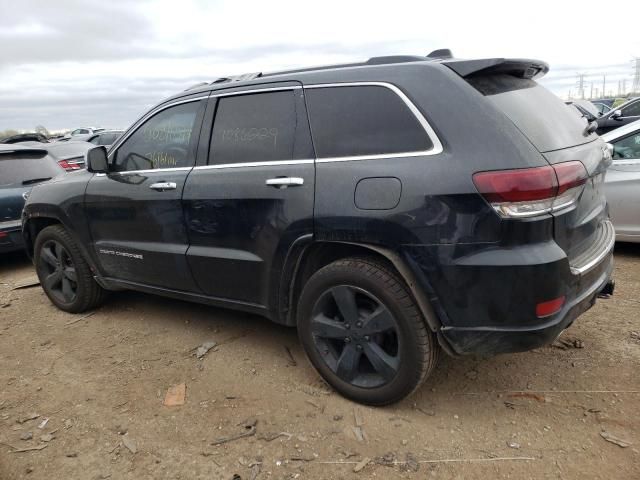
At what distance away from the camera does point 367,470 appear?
2418 mm

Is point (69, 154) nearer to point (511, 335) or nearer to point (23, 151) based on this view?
point (23, 151)

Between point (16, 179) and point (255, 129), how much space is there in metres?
4.65

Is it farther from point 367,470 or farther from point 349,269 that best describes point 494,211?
point 367,470

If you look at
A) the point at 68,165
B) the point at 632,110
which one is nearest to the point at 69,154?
the point at 68,165

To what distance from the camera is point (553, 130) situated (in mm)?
2627

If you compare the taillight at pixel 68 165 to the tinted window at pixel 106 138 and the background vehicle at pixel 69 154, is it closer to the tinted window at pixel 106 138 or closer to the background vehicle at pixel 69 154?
the background vehicle at pixel 69 154

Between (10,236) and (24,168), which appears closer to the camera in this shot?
(10,236)

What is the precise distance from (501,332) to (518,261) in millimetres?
366

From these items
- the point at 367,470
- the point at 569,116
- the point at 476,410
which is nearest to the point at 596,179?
the point at 569,116

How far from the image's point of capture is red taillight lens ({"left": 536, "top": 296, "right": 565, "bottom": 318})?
2.35 meters

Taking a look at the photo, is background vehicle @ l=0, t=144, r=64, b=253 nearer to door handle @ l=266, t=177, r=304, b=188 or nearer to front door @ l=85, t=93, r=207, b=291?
front door @ l=85, t=93, r=207, b=291

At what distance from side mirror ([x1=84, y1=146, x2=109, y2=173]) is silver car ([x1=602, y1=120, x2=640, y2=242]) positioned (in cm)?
459

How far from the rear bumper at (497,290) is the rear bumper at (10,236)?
5.28 m

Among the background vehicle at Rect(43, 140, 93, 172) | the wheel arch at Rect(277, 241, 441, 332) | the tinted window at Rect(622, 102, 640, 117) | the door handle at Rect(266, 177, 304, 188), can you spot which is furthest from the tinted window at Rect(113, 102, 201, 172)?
the tinted window at Rect(622, 102, 640, 117)
